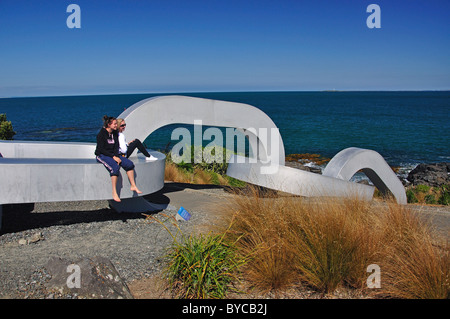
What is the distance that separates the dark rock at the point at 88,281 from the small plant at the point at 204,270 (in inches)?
23.6

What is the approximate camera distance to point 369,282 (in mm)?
4703

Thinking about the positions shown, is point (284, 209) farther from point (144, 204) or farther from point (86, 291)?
point (144, 204)

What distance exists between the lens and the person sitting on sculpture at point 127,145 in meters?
7.89

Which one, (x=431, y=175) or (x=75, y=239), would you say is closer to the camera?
(x=75, y=239)

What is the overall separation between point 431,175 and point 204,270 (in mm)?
23301

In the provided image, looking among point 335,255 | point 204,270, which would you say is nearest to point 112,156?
point 204,270

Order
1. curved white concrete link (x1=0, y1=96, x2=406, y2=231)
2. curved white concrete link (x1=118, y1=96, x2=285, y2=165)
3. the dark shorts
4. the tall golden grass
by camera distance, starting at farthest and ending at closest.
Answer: curved white concrete link (x1=118, y1=96, x2=285, y2=165), the dark shorts, curved white concrete link (x1=0, y1=96, x2=406, y2=231), the tall golden grass

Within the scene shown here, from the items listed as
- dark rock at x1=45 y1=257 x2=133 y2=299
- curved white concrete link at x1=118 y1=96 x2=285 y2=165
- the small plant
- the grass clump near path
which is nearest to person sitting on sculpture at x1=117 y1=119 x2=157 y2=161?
curved white concrete link at x1=118 y1=96 x2=285 y2=165

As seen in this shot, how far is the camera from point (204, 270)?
445 cm

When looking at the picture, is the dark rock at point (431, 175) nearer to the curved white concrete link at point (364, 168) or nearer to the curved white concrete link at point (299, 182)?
the curved white concrete link at point (364, 168)

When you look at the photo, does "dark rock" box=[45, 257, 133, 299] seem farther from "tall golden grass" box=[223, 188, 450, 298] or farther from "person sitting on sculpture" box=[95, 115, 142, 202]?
"person sitting on sculpture" box=[95, 115, 142, 202]

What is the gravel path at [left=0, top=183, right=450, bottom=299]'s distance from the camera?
5195mm

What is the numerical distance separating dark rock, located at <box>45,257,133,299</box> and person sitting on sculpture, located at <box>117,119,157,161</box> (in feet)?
10.8

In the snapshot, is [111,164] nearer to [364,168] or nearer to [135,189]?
[135,189]
